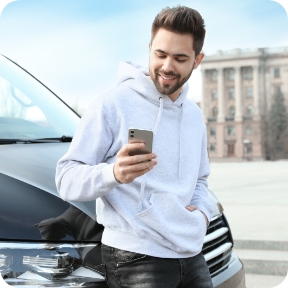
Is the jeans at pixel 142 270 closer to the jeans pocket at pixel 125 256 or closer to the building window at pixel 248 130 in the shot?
the jeans pocket at pixel 125 256

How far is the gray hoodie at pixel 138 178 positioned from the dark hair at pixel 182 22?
0.20 metres

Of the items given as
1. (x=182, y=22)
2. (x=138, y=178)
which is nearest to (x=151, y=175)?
(x=138, y=178)

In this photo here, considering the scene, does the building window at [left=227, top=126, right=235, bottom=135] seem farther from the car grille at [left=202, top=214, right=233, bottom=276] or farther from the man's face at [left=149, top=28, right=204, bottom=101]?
the man's face at [left=149, top=28, right=204, bottom=101]

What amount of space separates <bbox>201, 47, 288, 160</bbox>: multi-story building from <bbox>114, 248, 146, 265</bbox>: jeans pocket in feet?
266

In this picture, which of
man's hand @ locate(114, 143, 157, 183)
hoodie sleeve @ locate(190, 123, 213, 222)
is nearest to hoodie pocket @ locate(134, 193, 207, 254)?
hoodie sleeve @ locate(190, 123, 213, 222)

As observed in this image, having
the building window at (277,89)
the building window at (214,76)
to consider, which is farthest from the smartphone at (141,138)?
the building window at (214,76)

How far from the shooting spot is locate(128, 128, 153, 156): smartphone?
5.80 ft

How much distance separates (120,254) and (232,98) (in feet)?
290

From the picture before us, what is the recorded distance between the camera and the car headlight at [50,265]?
212cm

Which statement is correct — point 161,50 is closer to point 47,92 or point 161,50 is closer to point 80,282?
point 80,282

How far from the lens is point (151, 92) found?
2.15 metres

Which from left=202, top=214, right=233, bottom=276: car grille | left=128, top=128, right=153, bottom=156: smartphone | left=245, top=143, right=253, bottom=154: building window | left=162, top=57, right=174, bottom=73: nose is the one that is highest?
left=162, top=57, right=174, bottom=73: nose

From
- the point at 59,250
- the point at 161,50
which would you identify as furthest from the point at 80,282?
the point at 161,50

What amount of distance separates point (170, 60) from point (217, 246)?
1.09 meters
